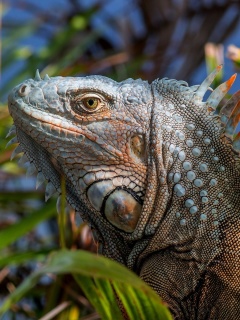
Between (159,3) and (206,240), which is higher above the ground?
(159,3)

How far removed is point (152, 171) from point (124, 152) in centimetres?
12

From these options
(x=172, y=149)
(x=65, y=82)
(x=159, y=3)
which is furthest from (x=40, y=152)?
(x=159, y=3)

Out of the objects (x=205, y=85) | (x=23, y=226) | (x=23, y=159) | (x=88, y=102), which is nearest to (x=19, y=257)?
(x=23, y=226)

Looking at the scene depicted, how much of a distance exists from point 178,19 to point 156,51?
0.36 metres

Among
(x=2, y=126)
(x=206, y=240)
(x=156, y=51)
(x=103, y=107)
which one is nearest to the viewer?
(x=206, y=240)

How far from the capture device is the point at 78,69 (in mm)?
3959

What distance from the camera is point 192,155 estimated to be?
2.30 m

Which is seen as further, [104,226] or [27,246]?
[27,246]

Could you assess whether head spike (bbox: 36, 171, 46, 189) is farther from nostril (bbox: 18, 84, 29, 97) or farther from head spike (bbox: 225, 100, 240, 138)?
head spike (bbox: 225, 100, 240, 138)

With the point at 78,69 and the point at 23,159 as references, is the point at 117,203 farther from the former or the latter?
the point at 78,69

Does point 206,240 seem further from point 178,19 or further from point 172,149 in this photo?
point 178,19

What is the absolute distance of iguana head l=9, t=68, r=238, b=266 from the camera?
7.38 ft

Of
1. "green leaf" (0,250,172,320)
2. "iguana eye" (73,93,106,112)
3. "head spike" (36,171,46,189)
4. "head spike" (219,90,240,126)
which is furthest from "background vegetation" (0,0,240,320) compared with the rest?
"head spike" (219,90,240,126)

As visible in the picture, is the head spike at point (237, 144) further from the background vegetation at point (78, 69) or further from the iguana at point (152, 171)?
the background vegetation at point (78, 69)
